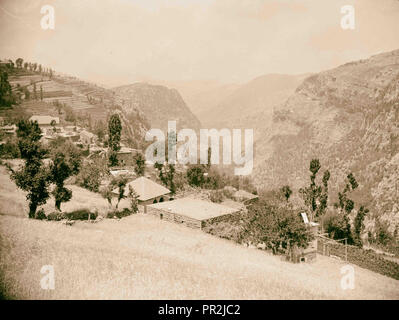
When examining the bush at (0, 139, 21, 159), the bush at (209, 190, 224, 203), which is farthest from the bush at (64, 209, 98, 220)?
the bush at (209, 190, 224, 203)

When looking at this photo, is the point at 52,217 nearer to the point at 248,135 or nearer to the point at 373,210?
the point at 373,210

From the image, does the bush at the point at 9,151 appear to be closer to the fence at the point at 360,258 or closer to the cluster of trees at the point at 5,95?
the cluster of trees at the point at 5,95

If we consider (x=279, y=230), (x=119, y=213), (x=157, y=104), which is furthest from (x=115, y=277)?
(x=157, y=104)

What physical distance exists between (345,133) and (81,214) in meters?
91.5

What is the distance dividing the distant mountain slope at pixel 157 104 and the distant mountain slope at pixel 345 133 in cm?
5617

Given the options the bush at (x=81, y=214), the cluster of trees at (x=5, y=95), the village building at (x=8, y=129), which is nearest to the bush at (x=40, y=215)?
the bush at (x=81, y=214)

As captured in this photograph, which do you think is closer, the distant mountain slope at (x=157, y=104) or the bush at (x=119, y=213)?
the bush at (x=119, y=213)

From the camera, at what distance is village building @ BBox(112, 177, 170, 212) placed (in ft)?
144

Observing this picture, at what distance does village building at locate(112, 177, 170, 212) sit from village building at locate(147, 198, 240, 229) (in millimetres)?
3476

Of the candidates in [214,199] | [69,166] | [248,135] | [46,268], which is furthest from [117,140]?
[248,135]

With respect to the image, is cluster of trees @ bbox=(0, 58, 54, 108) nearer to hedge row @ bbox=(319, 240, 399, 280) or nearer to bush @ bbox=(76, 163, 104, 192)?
bush @ bbox=(76, 163, 104, 192)

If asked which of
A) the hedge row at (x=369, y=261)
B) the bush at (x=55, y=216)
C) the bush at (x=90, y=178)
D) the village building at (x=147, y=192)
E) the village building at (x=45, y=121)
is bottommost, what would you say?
the hedge row at (x=369, y=261)

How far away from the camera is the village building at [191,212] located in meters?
35.3

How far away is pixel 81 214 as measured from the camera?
32.0 metres
